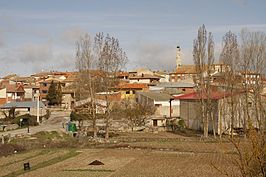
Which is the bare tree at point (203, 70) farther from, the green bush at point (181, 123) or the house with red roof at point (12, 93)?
the house with red roof at point (12, 93)

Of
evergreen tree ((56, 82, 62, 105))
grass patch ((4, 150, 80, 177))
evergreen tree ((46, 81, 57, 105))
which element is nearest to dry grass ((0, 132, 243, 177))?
grass patch ((4, 150, 80, 177))

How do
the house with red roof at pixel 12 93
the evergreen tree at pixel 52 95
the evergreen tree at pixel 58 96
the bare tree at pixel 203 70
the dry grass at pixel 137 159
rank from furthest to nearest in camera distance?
the house with red roof at pixel 12 93, the evergreen tree at pixel 58 96, the evergreen tree at pixel 52 95, the bare tree at pixel 203 70, the dry grass at pixel 137 159

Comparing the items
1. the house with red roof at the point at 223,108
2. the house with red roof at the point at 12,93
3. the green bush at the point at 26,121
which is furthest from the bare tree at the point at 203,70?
the house with red roof at the point at 12,93

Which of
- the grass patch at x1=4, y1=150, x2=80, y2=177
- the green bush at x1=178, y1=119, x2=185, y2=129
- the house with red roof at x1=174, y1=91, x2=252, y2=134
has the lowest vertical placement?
the grass patch at x1=4, y1=150, x2=80, y2=177

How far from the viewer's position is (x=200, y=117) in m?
47.5

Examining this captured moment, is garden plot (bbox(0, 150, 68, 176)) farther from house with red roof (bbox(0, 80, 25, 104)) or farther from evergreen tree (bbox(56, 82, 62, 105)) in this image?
house with red roof (bbox(0, 80, 25, 104))

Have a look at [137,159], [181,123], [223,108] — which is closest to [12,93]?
[181,123]

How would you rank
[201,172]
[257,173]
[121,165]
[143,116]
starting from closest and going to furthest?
1. [257,173]
2. [201,172]
3. [121,165]
4. [143,116]

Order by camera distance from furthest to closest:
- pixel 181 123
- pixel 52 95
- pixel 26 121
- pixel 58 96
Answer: pixel 58 96
pixel 52 95
pixel 26 121
pixel 181 123

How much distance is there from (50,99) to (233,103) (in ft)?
143

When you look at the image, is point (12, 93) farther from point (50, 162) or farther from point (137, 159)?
point (137, 159)

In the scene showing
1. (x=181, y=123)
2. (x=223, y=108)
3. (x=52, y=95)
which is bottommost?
(x=181, y=123)

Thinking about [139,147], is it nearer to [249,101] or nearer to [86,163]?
[86,163]

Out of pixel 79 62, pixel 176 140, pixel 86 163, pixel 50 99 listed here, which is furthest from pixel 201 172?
pixel 50 99
